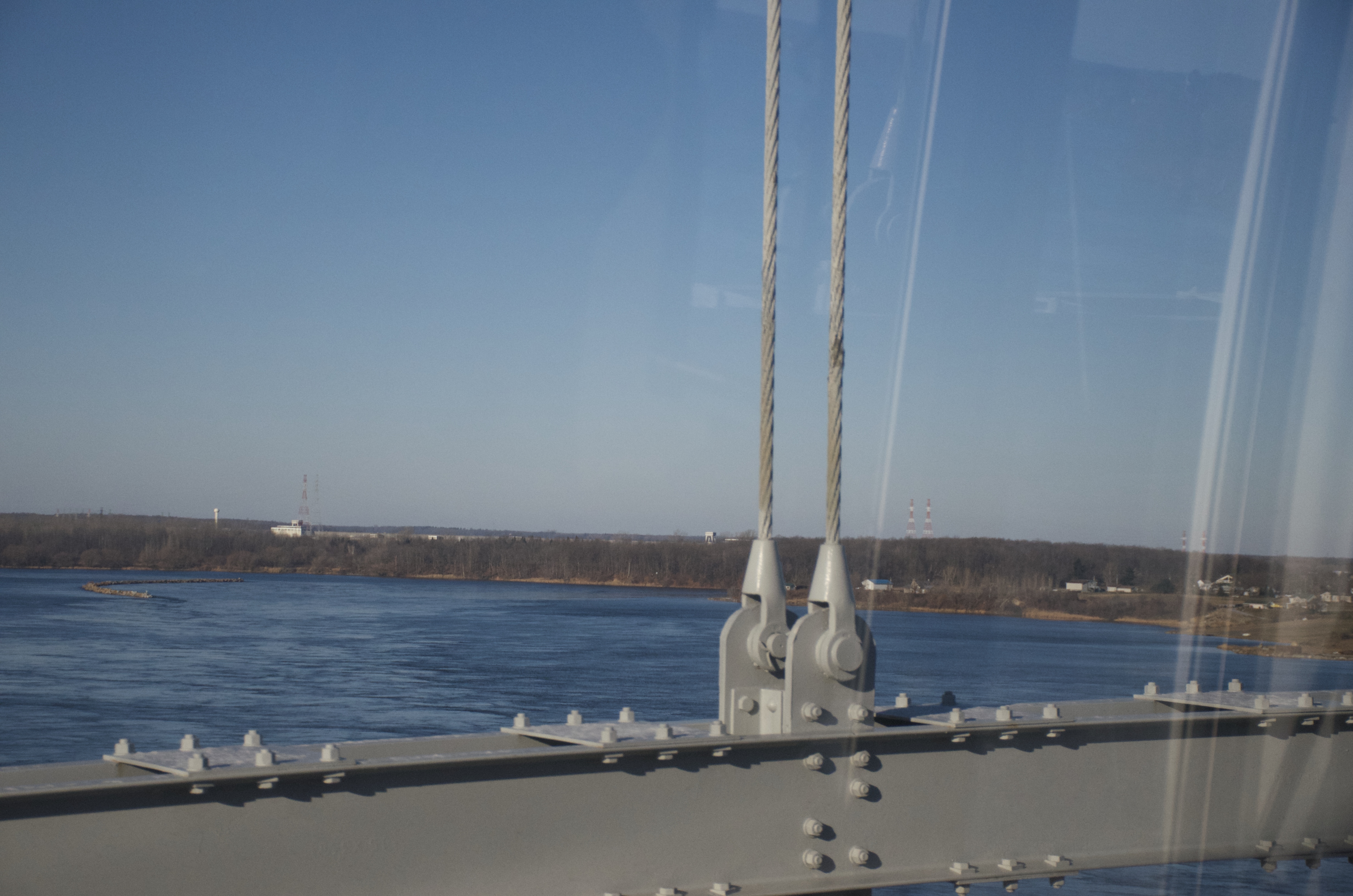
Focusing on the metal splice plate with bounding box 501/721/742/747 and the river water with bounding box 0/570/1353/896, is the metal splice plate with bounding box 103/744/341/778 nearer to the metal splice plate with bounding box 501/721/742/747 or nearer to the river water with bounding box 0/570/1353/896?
the metal splice plate with bounding box 501/721/742/747

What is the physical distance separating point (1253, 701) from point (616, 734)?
382cm

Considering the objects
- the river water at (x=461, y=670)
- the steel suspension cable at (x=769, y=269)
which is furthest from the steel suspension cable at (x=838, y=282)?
the river water at (x=461, y=670)

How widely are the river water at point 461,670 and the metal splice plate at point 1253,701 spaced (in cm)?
97

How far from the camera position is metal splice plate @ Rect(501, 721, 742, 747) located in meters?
4.71

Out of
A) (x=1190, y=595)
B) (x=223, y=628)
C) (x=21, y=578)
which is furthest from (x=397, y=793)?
(x=21, y=578)

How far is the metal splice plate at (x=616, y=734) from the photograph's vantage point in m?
4.71

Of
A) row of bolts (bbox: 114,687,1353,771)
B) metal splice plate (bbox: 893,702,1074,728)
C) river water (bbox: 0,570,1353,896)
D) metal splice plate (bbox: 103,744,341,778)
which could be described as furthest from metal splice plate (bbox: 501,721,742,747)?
river water (bbox: 0,570,1353,896)

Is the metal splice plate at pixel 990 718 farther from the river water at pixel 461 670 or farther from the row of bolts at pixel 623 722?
the river water at pixel 461 670

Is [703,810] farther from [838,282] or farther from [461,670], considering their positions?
[461,670]

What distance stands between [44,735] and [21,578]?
80574mm

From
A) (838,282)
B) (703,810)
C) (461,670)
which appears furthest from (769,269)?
(461,670)

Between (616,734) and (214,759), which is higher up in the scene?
(616,734)

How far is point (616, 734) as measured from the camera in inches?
190

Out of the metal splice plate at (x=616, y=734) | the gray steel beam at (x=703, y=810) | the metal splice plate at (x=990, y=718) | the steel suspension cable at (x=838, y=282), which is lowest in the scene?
the gray steel beam at (x=703, y=810)
